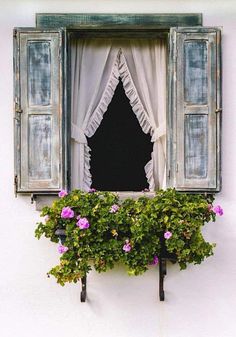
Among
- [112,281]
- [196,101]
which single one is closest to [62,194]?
[112,281]

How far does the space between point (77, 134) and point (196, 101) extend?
102 cm

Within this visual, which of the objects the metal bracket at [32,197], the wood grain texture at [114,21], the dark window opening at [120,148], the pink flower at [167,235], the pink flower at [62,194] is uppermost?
the wood grain texture at [114,21]

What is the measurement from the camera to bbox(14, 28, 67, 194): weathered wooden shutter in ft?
18.3

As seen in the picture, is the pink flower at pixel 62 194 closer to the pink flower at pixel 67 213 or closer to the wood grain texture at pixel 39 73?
the pink flower at pixel 67 213

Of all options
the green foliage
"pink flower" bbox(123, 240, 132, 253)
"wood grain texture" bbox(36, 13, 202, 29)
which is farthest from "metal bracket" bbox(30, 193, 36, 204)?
"wood grain texture" bbox(36, 13, 202, 29)

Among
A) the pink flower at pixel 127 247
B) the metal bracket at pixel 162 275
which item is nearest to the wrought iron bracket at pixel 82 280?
the pink flower at pixel 127 247

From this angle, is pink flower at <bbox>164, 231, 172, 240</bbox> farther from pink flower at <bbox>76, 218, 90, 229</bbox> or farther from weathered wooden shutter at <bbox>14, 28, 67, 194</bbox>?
weathered wooden shutter at <bbox>14, 28, 67, 194</bbox>

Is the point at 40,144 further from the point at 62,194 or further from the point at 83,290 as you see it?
the point at 83,290

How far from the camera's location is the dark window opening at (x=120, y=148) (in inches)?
238

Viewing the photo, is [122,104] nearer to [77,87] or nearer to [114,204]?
[77,87]

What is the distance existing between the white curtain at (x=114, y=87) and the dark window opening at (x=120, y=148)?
0.15 metres

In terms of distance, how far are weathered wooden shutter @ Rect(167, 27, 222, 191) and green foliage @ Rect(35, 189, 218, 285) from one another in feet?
1.36

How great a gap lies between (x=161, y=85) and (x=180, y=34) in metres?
0.47

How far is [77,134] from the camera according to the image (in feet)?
19.0
